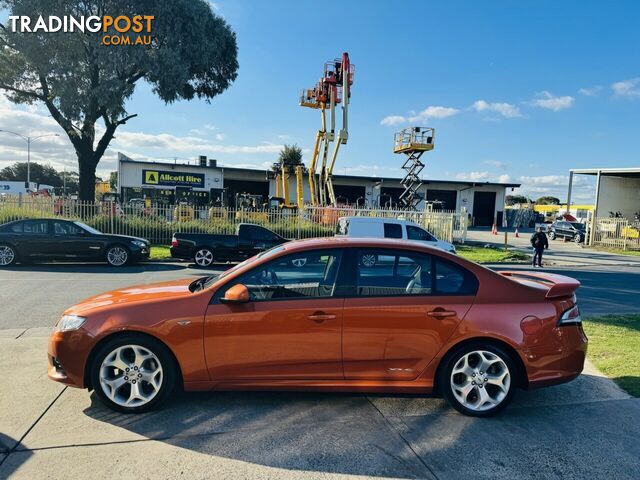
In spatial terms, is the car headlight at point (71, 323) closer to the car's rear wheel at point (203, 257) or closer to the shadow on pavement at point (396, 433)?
the shadow on pavement at point (396, 433)

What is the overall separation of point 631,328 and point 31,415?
24.9 ft

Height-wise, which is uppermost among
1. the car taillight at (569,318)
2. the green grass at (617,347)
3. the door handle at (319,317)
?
the car taillight at (569,318)

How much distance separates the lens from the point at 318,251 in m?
3.92

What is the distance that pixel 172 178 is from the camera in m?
38.8

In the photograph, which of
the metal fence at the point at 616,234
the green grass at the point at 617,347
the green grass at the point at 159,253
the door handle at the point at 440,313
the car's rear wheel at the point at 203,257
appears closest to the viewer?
the door handle at the point at 440,313

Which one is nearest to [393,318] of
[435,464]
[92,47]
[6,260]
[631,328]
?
[435,464]

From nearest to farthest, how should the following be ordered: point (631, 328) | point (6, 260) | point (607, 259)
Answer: point (631, 328)
point (6, 260)
point (607, 259)

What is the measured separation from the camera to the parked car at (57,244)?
1283 cm

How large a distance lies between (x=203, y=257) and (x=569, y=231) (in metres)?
27.3

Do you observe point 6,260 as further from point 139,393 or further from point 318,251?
point 318,251

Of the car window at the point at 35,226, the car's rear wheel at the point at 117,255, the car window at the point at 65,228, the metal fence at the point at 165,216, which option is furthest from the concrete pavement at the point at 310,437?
the metal fence at the point at 165,216

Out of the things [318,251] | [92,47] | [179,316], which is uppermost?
[92,47]

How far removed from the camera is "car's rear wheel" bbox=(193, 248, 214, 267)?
14094mm

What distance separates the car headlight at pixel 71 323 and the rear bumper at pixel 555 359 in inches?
144
